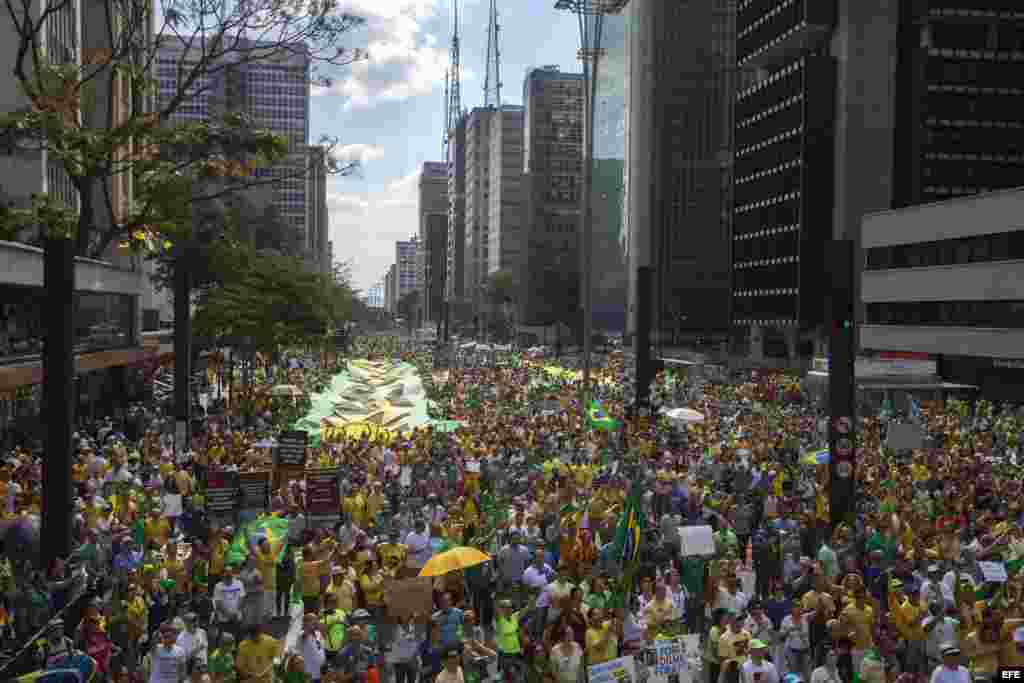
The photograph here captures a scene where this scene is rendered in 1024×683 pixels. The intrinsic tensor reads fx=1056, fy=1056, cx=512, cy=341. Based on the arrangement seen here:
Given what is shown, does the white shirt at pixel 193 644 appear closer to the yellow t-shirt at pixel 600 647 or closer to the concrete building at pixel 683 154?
the yellow t-shirt at pixel 600 647

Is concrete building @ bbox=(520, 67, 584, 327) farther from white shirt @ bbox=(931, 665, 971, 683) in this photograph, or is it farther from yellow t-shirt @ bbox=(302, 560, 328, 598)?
white shirt @ bbox=(931, 665, 971, 683)

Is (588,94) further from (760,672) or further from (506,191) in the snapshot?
(506,191)

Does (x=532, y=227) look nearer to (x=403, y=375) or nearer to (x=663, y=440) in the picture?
(x=403, y=375)

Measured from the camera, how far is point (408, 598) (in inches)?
470

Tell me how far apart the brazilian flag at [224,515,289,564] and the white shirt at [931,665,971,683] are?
27.4 ft

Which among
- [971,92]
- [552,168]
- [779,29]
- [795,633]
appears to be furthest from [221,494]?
[552,168]

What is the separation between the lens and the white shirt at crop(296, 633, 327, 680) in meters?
10.2

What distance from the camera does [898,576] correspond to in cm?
1280

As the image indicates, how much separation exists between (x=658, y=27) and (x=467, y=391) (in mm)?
78128

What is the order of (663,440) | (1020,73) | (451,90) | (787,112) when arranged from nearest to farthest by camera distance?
(663,440) → (1020,73) → (787,112) → (451,90)

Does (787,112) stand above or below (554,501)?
above

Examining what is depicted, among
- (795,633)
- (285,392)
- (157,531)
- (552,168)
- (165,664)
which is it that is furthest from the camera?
(552,168)

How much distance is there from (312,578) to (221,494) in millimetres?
4340

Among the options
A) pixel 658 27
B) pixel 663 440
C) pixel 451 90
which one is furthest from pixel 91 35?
pixel 451 90
